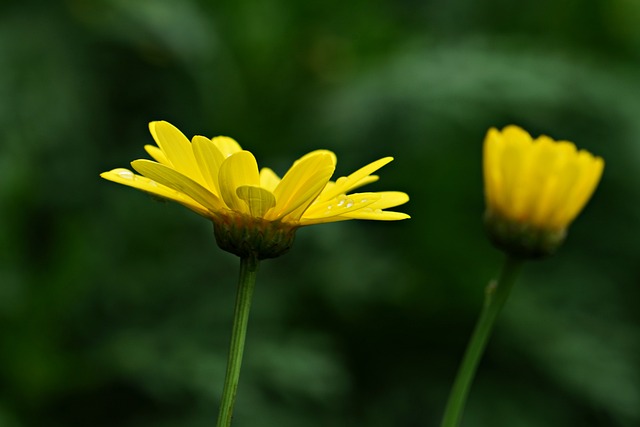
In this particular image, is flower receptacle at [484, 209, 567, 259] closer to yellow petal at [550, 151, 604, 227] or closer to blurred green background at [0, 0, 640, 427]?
yellow petal at [550, 151, 604, 227]

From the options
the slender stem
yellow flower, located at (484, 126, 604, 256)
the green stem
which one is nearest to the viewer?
the slender stem

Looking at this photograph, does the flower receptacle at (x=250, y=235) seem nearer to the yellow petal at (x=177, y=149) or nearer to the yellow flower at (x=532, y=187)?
the yellow petal at (x=177, y=149)

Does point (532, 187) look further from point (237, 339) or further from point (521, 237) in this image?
point (237, 339)

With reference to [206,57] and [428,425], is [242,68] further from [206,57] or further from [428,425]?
[428,425]

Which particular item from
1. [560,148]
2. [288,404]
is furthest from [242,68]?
[560,148]

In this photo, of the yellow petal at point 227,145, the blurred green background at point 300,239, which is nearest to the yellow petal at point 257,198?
the yellow petal at point 227,145

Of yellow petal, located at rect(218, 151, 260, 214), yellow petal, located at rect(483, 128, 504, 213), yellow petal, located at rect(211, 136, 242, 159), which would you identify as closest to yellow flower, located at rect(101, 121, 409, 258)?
yellow petal, located at rect(218, 151, 260, 214)
